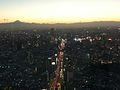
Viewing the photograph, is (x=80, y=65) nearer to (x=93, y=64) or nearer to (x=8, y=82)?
(x=93, y=64)

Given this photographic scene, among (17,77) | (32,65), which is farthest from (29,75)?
(32,65)

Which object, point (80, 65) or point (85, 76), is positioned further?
point (80, 65)

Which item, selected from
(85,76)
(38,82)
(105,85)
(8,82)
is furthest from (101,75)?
(8,82)

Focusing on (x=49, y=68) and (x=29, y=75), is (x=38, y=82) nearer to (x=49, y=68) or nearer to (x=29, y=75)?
(x=29, y=75)

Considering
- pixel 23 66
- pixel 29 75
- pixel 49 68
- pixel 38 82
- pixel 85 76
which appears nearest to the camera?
pixel 38 82

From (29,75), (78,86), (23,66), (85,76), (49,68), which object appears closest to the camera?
(78,86)

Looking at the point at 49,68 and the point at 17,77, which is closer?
the point at 17,77

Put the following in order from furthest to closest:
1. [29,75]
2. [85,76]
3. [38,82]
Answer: [29,75]
[85,76]
[38,82]

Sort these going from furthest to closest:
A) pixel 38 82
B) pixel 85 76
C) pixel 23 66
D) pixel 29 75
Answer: pixel 23 66, pixel 29 75, pixel 85 76, pixel 38 82
